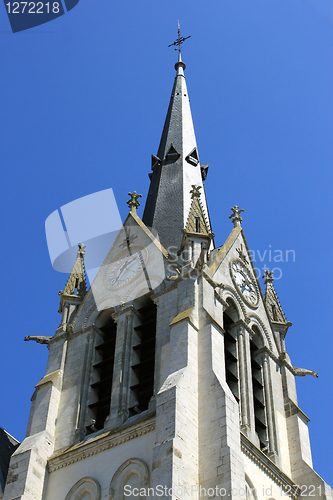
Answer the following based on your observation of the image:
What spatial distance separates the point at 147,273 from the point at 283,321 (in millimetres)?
6395

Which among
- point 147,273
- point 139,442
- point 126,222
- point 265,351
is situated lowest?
point 139,442

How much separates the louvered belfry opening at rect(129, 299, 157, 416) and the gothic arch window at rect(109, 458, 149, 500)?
226cm

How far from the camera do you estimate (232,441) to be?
20.6 m

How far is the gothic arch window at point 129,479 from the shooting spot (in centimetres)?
2100

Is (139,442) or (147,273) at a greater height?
(147,273)

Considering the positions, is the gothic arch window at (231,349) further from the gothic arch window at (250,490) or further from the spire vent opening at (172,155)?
the spire vent opening at (172,155)

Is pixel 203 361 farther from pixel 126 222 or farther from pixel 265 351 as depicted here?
pixel 126 222

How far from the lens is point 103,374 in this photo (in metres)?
26.5

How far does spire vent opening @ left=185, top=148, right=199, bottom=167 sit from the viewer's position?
116 ft

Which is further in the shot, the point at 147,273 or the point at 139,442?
the point at 147,273

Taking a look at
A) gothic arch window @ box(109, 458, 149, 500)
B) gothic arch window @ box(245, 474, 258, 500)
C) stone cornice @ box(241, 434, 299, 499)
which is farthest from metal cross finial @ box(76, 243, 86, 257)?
gothic arch window @ box(245, 474, 258, 500)

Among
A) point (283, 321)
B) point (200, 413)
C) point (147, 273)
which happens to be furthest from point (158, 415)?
point (283, 321)

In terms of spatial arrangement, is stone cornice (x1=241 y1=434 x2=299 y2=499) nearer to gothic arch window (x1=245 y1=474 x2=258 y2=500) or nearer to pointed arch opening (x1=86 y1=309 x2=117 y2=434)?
gothic arch window (x1=245 y1=474 x2=258 y2=500)

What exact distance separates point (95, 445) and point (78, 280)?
8.75 metres
